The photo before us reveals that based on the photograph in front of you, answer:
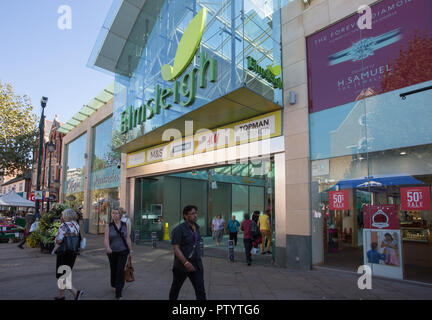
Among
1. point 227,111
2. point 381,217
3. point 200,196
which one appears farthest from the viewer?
point 200,196

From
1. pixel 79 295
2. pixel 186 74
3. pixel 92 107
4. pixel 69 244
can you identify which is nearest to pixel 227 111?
pixel 186 74

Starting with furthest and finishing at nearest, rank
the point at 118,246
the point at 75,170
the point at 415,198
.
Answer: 1. the point at 75,170
2. the point at 415,198
3. the point at 118,246

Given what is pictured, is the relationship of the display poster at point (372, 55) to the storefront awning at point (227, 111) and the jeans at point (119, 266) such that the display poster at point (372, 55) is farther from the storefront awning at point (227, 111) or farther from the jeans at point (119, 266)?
the jeans at point (119, 266)

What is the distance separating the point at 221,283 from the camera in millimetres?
6918

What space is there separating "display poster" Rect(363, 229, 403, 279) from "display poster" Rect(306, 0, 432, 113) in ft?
11.7

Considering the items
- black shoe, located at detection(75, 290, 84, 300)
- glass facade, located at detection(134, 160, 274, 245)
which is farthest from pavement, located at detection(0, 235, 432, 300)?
glass facade, located at detection(134, 160, 274, 245)

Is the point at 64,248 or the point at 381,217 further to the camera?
the point at 381,217

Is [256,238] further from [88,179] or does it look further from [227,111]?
[88,179]

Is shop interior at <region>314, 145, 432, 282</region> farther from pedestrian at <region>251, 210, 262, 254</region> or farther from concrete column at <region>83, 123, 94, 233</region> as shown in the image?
concrete column at <region>83, 123, 94, 233</region>

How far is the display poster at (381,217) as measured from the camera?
278 inches

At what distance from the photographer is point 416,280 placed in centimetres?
677

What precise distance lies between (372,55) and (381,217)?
4.22 m
